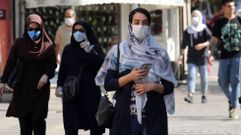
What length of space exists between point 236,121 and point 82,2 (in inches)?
189

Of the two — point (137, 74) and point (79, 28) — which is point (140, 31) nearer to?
point (137, 74)

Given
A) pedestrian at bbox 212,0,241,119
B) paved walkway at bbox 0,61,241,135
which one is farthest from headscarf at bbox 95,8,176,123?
pedestrian at bbox 212,0,241,119

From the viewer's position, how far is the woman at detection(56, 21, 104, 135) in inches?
322

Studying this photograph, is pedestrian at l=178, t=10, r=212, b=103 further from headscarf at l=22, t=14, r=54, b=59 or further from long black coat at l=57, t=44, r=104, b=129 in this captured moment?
headscarf at l=22, t=14, r=54, b=59

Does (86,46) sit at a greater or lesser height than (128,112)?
greater

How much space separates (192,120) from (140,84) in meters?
5.64

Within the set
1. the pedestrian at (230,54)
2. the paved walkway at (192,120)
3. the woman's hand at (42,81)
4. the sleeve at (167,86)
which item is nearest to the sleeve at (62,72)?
the woman's hand at (42,81)

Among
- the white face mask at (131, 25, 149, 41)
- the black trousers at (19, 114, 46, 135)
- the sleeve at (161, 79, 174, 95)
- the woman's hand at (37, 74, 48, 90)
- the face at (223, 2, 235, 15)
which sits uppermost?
the face at (223, 2, 235, 15)

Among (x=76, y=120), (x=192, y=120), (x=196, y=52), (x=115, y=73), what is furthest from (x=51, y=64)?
(x=196, y=52)

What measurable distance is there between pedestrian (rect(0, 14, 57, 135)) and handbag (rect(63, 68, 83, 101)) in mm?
215

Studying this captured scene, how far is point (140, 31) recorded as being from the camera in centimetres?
568

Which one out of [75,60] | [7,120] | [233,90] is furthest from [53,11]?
[75,60]

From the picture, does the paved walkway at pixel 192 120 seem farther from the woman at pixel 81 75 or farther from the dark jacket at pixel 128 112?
the dark jacket at pixel 128 112

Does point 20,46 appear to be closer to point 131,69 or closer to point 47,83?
point 47,83
